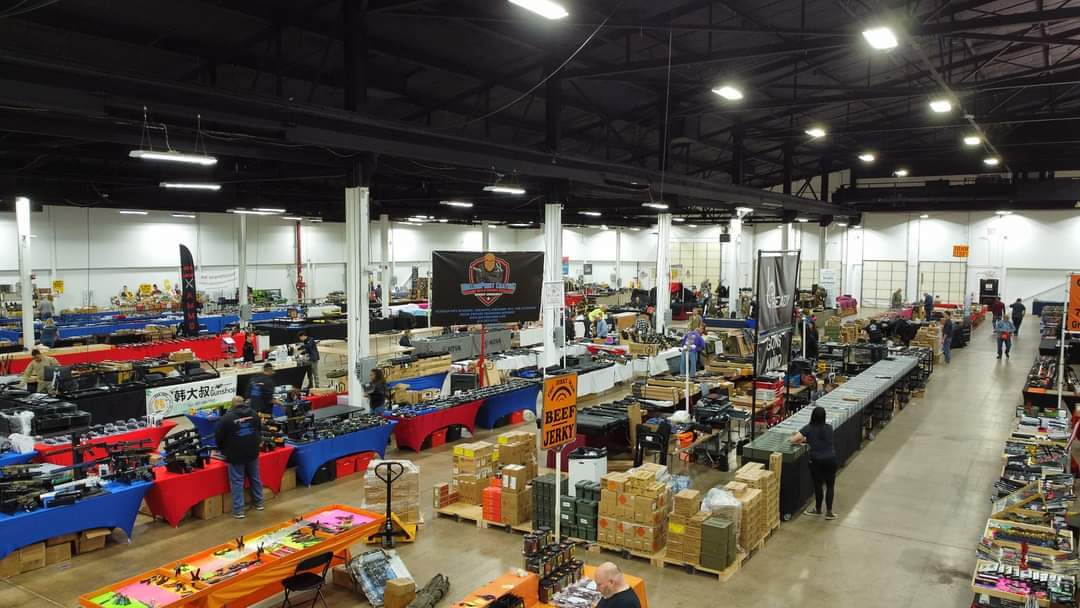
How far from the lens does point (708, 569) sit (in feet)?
23.3

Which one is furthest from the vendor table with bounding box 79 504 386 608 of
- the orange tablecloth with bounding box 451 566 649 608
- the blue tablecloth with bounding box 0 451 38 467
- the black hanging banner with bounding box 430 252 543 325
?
the black hanging banner with bounding box 430 252 543 325

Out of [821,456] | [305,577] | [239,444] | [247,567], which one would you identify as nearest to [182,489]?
→ [239,444]

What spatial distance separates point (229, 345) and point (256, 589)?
45.9ft

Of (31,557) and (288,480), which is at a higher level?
(288,480)

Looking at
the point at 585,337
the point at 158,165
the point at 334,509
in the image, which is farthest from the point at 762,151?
the point at 334,509

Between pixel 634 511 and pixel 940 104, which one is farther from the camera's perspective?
pixel 940 104

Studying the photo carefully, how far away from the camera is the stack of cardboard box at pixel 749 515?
293 inches

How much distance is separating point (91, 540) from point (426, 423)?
16.0 ft

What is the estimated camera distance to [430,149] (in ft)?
39.2

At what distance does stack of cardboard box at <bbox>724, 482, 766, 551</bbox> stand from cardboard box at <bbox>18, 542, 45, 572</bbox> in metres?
7.23

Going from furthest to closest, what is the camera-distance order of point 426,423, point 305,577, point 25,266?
point 25,266 → point 426,423 → point 305,577

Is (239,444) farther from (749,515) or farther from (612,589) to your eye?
(749,515)

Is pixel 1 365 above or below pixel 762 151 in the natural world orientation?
below

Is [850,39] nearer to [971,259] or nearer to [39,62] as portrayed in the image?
[39,62]
